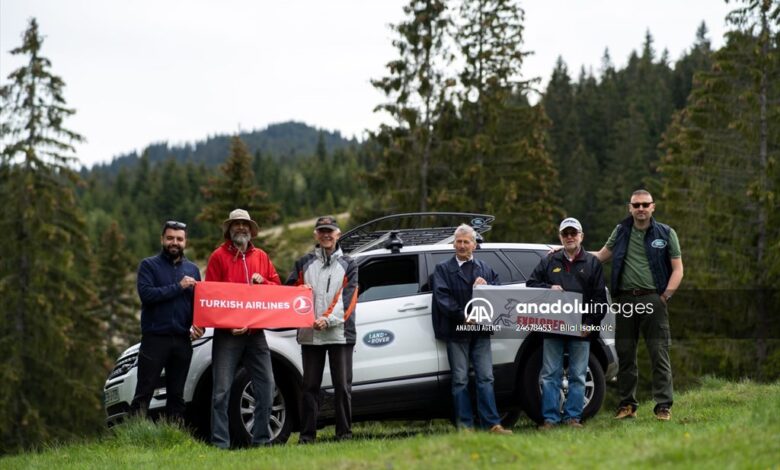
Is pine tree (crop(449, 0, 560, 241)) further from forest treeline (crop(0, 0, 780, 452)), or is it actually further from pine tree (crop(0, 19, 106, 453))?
pine tree (crop(0, 19, 106, 453))

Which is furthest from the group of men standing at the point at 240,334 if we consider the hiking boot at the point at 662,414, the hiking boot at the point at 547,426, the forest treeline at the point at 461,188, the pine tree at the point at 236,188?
the pine tree at the point at 236,188

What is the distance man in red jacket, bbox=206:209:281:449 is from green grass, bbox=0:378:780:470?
408mm

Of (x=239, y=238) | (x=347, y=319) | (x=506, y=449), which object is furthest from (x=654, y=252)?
(x=239, y=238)

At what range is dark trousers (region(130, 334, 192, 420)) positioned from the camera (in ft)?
27.7

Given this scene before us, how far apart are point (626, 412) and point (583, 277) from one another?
1667 millimetres

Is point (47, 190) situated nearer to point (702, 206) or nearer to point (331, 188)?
point (702, 206)

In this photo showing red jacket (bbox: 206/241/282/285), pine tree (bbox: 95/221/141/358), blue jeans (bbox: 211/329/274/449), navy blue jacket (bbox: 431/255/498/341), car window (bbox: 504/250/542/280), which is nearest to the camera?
blue jeans (bbox: 211/329/274/449)

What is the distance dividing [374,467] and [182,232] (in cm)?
375

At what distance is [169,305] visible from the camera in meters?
8.62

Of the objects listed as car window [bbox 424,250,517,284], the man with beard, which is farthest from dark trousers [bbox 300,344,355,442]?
car window [bbox 424,250,517,284]

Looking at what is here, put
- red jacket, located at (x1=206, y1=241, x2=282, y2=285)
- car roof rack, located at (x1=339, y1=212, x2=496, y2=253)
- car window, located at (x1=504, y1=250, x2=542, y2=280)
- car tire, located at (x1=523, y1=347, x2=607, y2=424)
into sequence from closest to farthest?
red jacket, located at (x1=206, y1=241, x2=282, y2=285), car tire, located at (x1=523, y1=347, x2=607, y2=424), car roof rack, located at (x1=339, y1=212, x2=496, y2=253), car window, located at (x1=504, y1=250, x2=542, y2=280)

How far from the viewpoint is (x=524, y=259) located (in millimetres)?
9586

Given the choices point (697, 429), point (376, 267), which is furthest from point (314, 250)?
point (697, 429)

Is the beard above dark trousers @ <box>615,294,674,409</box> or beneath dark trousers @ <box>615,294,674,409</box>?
above
